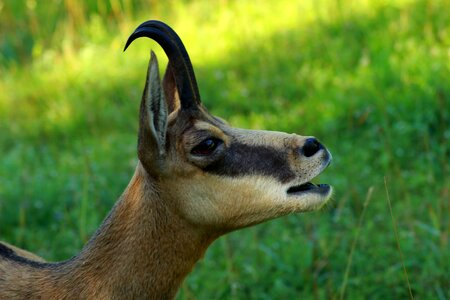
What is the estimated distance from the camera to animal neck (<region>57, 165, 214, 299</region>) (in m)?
4.15

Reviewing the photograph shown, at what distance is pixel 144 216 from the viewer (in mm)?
4203

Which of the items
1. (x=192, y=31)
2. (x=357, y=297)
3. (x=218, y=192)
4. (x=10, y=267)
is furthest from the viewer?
(x=192, y=31)

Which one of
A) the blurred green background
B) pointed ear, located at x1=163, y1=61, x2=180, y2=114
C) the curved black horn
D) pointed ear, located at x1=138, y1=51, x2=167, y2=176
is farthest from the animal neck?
the blurred green background

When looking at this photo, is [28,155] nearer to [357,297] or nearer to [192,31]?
[192,31]

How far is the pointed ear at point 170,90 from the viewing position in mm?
4645

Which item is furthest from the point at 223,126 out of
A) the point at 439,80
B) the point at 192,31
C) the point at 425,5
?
the point at 192,31

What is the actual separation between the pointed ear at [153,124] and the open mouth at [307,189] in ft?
1.91

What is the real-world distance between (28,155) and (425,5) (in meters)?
3.96

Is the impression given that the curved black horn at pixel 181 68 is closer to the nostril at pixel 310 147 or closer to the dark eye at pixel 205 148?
the dark eye at pixel 205 148

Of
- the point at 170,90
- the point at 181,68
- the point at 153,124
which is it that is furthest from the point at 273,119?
the point at 153,124

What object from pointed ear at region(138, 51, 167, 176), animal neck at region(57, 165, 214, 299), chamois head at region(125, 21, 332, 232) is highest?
pointed ear at region(138, 51, 167, 176)

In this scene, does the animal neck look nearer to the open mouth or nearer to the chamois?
the chamois

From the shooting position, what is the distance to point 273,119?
8.06 m

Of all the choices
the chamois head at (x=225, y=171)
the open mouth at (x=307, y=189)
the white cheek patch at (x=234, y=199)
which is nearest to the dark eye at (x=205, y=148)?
the chamois head at (x=225, y=171)
